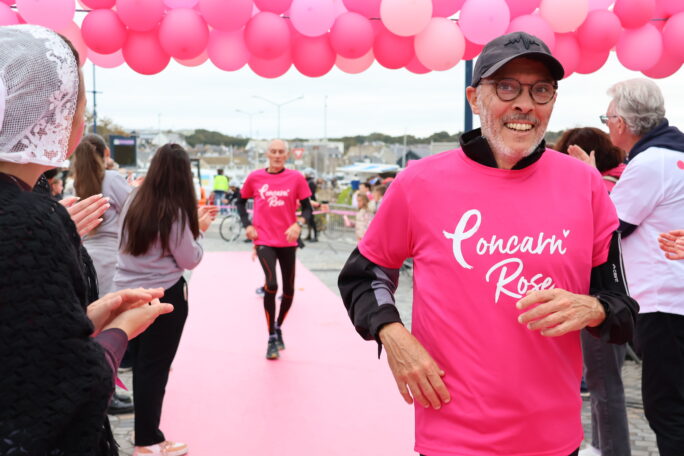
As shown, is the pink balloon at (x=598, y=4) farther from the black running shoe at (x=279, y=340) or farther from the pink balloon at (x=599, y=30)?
the black running shoe at (x=279, y=340)

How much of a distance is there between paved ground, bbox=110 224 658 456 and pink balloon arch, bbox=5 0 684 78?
2785mm

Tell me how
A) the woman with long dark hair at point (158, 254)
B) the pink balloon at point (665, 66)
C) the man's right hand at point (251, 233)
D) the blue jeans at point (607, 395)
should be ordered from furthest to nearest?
1. the man's right hand at point (251, 233)
2. the pink balloon at point (665, 66)
3. the woman with long dark hair at point (158, 254)
4. the blue jeans at point (607, 395)

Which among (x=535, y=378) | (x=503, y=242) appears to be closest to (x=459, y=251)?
(x=503, y=242)

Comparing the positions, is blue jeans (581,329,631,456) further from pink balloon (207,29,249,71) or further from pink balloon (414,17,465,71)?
pink balloon (207,29,249,71)

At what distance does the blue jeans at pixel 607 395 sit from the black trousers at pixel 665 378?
0.44m

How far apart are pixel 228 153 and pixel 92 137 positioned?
127 meters

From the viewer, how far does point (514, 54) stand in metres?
1.86

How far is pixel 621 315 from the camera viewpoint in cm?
185

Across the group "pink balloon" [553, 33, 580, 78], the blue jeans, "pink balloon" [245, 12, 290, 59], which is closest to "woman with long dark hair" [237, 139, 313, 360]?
"pink balloon" [245, 12, 290, 59]

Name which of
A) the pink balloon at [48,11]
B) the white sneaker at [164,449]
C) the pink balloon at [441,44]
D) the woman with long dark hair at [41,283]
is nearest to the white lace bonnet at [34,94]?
the woman with long dark hair at [41,283]

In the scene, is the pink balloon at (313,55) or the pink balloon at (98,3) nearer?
the pink balloon at (98,3)

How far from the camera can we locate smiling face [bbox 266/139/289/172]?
6289mm

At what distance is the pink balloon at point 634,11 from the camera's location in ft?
17.2

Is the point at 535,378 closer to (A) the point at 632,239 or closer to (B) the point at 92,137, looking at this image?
(A) the point at 632,239
